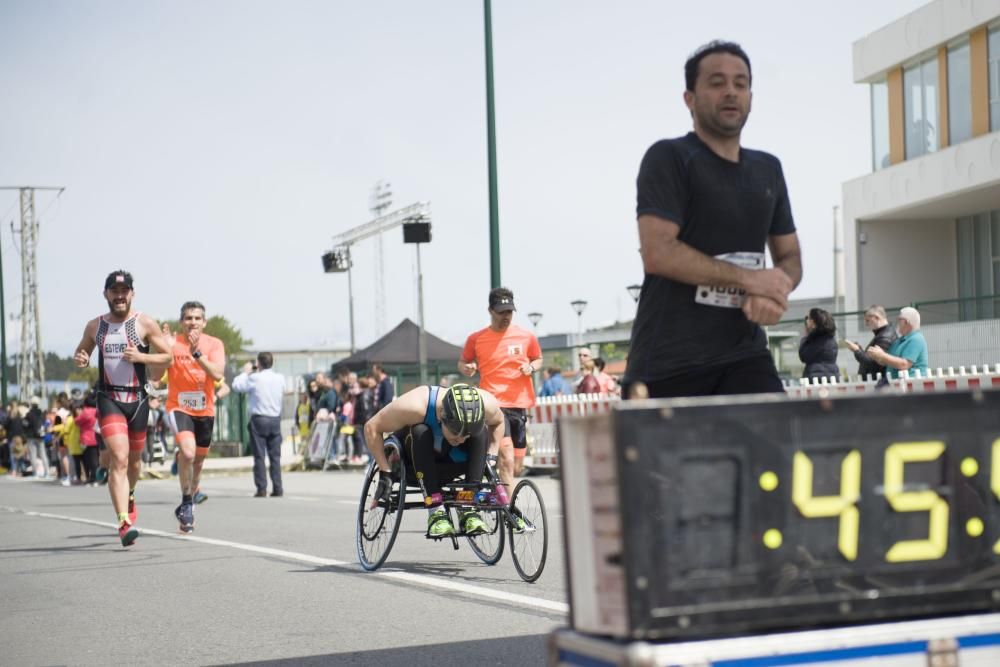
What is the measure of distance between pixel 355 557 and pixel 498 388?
231 cm

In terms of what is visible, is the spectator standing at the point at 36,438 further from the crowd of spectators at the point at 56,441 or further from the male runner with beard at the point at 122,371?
the male runner with beard at the point at 122,371

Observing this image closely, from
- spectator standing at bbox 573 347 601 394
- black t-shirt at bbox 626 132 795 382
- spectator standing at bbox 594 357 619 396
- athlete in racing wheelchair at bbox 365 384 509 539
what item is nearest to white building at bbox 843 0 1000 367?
spectator standing at bbox 594 357 619 396

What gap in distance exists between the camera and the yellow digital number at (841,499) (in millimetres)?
2988

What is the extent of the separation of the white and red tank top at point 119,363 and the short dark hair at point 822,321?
6544 mm

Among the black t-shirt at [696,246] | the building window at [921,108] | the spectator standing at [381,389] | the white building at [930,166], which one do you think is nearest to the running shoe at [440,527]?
the black t-shirt at [696,246]

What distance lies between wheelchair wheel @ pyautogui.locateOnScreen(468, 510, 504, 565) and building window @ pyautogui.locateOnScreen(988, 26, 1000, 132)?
78.9ft

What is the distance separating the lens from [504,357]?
38.1 feet

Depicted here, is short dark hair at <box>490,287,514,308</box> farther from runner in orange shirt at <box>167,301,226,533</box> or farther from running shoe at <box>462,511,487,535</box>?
running shoe at <box>462,511,487,535</box>

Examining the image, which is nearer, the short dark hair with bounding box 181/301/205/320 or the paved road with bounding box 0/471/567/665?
the paved road with bounding box 0/471/567/665

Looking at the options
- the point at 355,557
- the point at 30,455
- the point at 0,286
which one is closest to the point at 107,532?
the point at 355,557

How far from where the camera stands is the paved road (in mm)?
6191

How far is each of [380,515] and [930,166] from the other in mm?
25944

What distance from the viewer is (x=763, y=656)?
111 inches

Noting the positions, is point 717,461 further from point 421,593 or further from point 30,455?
point 30,455
